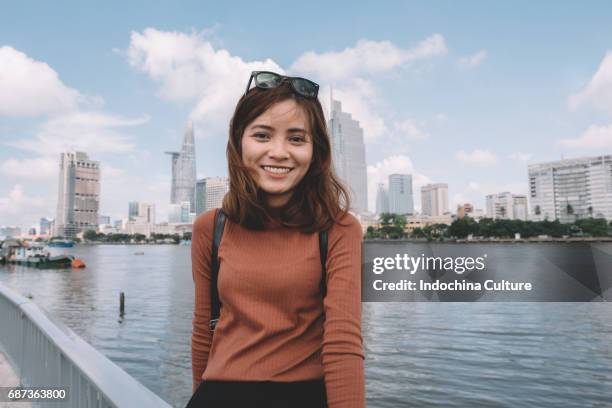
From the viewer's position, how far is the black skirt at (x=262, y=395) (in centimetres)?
147

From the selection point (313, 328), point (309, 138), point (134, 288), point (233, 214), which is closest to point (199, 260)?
point (233, 214)

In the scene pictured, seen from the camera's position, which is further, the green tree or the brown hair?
the green tree

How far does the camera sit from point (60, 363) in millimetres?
3328

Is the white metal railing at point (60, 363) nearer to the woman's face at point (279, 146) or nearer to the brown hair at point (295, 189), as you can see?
the brown hair at point (295, 189)

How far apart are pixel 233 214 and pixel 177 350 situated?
1592 centimetres

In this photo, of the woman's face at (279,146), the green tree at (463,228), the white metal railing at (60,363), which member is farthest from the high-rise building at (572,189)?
the woman's face at (279,146)

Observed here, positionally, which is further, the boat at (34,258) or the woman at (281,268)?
the boat at (34,258)

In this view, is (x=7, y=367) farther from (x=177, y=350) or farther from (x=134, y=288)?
(x=134, y=288)

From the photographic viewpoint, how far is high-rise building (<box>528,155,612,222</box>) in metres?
168

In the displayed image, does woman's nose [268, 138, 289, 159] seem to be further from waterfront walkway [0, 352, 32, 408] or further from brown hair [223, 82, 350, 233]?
waterfront walkway [0, 352, 32, 408]

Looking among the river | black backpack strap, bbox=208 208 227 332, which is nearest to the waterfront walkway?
black backpack strap, bbox=208 208 227 332

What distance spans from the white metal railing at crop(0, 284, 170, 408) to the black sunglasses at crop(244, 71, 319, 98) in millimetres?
1340

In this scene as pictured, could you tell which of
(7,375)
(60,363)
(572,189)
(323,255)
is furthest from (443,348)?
(572,189)

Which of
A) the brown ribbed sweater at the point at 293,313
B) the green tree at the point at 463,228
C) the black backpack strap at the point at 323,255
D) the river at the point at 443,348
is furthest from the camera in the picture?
the green tree at the point at 463,228
